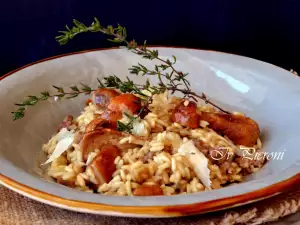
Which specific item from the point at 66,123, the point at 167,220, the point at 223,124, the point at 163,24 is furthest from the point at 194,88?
the point at 167,220

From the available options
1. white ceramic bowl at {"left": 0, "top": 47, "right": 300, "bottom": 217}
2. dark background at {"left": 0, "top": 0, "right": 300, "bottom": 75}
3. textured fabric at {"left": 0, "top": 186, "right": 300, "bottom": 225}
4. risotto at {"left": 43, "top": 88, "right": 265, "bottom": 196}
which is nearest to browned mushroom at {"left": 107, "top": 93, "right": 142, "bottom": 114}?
risotto at {"left": 43, "top": 88, "right": 265, "bottom": 196}

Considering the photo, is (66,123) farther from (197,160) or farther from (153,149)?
(197,160)

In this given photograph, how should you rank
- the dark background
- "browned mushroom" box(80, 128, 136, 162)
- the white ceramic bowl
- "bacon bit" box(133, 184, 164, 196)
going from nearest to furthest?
the white ceramic bowl, "bacon bit" box(133, 184, 164, 196), "browned mushroom" box(80, 128, 136, 162), the dark background

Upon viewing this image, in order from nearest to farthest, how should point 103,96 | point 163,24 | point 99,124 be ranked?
1. point 99,124
2. point 103,96
3. point 163,24

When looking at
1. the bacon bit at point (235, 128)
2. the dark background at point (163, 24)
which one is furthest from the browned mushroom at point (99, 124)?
the dark background at point (163, 24)

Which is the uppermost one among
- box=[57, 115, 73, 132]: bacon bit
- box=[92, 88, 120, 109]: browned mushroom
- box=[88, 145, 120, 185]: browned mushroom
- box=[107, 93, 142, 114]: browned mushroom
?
box=[107, 93, 142, 114]: browned mushroom

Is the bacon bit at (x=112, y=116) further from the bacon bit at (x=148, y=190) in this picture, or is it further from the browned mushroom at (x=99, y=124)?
the bacon bit at (x=148, y=190)

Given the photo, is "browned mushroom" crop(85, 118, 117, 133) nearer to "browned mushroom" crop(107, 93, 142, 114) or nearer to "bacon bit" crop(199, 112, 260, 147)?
"browned mushroom" crop(107, 93, 142, 114)
